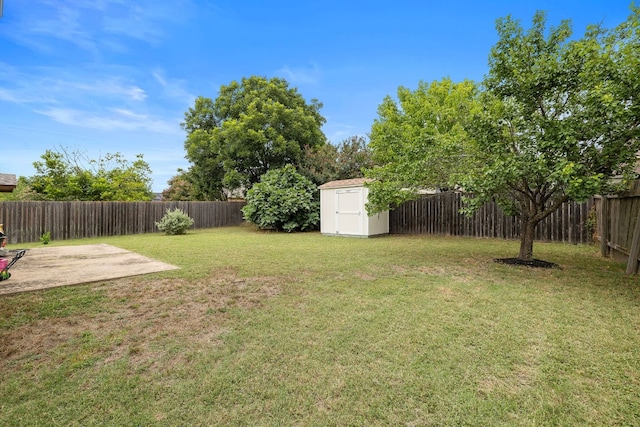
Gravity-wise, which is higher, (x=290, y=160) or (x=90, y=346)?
(x=290, y=160)

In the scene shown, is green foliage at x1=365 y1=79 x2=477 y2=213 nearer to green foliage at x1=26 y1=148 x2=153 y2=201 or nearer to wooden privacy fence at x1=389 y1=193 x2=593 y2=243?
wooden privacy fence at x1=389 y1=193 x2=593 y2=243

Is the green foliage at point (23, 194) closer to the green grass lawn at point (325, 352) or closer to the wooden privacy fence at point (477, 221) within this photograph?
the green grass lawn at point (325, 352)

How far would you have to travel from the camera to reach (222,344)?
2.57m

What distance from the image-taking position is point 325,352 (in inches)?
94.4

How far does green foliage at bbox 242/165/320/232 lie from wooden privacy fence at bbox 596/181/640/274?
9.31m

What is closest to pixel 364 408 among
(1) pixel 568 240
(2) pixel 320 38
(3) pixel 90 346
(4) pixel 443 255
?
(3) pixel 90 346

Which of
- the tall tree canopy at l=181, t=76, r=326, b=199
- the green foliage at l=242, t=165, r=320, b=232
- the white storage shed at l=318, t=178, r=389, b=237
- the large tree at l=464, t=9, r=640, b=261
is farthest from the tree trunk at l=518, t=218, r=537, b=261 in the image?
the tall tree canopy at l=181, t=76, r=326, b=199

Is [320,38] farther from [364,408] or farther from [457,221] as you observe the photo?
[364,408]

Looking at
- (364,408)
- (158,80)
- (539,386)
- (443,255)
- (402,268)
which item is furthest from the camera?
(158,80)

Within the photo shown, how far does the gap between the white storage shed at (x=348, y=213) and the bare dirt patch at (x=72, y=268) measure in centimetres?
689

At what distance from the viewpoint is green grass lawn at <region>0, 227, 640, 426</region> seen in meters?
1.73

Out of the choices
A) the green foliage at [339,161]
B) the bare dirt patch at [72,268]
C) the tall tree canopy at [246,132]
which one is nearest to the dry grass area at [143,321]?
the bare dirt patch at [72,268]

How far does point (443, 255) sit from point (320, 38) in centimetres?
867

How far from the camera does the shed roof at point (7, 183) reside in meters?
4.88
